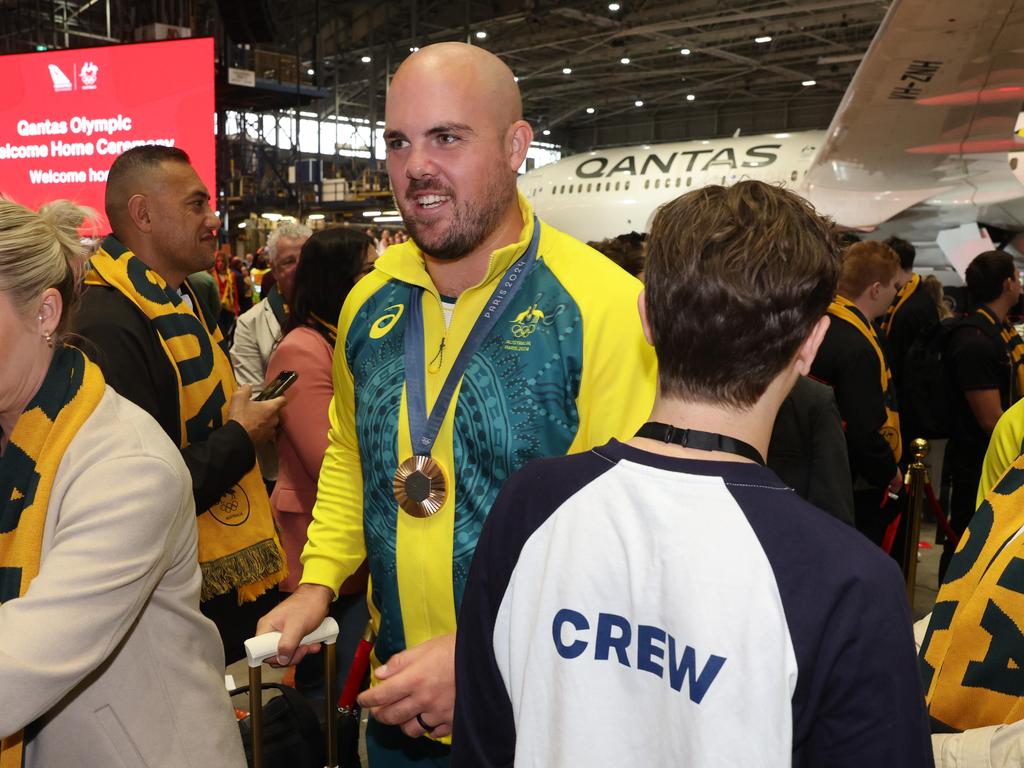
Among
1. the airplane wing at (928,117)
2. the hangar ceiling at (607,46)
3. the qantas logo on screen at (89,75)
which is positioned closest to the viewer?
the qantas logo on screen at (89,75)

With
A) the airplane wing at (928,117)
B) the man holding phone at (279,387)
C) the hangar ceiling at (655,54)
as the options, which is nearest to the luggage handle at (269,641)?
the man holding phone at (279,387)

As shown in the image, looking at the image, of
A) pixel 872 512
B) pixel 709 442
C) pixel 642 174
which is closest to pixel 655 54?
pixel 642 174

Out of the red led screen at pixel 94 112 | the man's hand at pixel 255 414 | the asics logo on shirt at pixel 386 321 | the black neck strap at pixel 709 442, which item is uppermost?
the red led screen at pixel 94 112

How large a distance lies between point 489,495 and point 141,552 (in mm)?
572

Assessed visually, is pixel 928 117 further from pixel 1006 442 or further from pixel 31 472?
pixel 31 472

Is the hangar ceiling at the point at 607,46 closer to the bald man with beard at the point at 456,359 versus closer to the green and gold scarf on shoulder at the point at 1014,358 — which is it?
the green and gold scarf on shoulder at the point at 1014,358

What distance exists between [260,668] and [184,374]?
1086mm

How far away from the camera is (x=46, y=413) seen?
148cm

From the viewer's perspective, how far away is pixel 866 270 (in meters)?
4.18

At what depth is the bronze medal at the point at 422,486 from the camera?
5.15 feet

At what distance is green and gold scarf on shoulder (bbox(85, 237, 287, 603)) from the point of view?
2410 millimetres

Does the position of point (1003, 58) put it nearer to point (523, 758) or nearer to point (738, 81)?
point (523, 758)

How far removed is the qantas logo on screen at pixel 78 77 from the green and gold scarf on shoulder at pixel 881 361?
5.73 metres

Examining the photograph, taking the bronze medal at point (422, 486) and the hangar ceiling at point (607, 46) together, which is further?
the hangar ceiling at point (607, 46)
